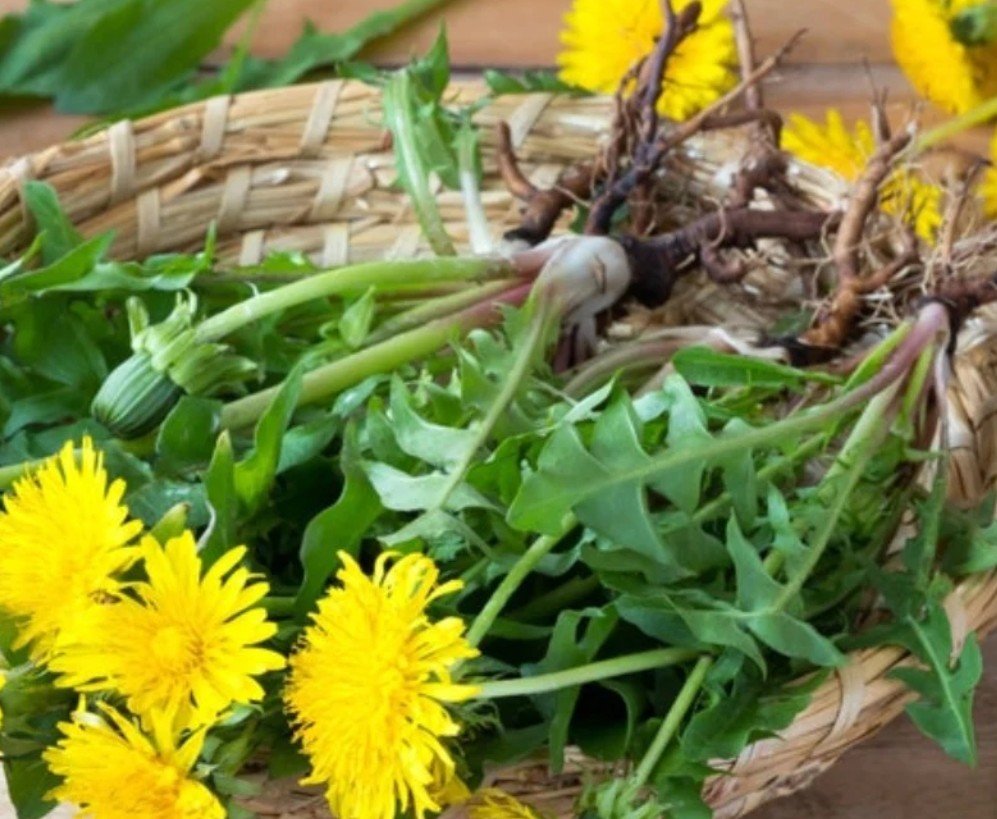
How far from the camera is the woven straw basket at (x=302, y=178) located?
760 mm

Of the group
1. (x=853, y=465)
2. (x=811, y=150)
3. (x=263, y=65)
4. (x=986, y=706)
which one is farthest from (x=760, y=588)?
(x=263, y=65)

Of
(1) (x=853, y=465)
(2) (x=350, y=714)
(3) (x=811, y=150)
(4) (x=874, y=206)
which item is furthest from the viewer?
(3) (x=811, y=150)

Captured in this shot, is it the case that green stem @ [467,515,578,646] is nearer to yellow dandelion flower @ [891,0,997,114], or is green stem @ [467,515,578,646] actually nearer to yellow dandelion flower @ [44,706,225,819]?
yellow dandelion flower @ [44,706,225,819]

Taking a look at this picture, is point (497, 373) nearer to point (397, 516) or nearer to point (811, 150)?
point (397, 516)

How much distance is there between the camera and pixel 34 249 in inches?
24.7

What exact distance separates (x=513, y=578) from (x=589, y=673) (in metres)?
0.04

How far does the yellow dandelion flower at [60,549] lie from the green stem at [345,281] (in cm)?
12

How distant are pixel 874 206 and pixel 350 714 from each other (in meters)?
0.37

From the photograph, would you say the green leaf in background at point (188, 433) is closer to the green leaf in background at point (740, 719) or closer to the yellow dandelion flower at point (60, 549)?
the yellow dandelion flower at point (60, 549)

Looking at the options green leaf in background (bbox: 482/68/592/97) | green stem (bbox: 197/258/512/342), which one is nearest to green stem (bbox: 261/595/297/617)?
green stem (bbox: 197/258/512/342)

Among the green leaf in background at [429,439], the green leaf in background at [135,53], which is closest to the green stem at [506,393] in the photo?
the green leaf in background at [429,439]

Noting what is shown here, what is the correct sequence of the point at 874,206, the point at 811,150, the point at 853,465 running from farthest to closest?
the point at 811,150 → the point at 874,206 → the point at 853,465

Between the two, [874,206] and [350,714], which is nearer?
[350,714]

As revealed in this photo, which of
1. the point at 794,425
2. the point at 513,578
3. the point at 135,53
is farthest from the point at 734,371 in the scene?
the point at 135,53
